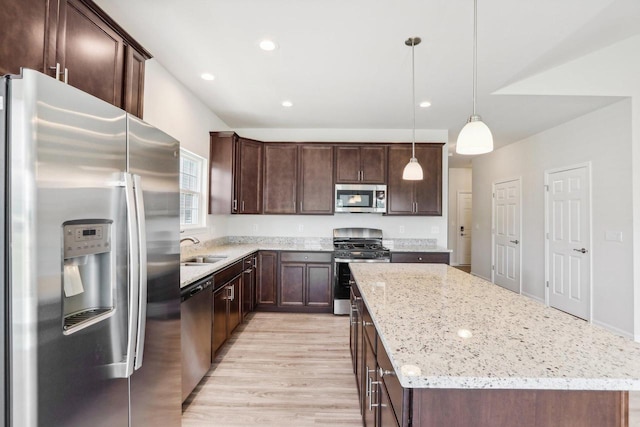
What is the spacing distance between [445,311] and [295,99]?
2.96m

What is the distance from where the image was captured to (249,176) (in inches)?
168

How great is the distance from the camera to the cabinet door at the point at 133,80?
1.84m

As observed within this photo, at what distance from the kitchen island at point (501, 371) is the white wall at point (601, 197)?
10.4 feet

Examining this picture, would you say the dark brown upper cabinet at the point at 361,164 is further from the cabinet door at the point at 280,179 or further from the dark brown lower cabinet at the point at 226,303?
the dark brown lower cabinet at the point at 226,303

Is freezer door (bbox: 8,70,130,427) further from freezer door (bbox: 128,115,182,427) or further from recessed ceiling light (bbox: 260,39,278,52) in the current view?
recessed ceiling light (bbox: 260,39,278,52)

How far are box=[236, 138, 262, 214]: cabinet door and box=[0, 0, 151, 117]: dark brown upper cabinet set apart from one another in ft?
7.06

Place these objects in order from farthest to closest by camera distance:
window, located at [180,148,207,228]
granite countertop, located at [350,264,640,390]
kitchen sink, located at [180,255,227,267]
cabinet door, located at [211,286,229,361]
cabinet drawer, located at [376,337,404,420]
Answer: window, located at [180,148,207,228]
kitchen sink, located at [180,255,227,267]
cabinet door, located at [211,286,229,361]
cabinet drawer, located at [376,337,404,420]
granite countertop, located at [350,264,640,390]

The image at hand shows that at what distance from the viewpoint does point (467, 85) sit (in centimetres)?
317

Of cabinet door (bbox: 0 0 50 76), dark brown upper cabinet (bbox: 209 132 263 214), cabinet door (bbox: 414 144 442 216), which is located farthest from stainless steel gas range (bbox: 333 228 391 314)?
cabinet door (bbox: 0 0 50 76)

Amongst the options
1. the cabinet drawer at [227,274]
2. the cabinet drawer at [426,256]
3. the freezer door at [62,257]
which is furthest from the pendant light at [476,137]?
the cabinet drawer at [426,256]

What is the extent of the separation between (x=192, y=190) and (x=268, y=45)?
6.48 ft

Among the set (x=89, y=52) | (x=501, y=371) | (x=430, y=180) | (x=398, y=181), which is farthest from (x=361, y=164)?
(x=501, y=371)

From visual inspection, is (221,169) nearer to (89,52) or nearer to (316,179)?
(316,179)

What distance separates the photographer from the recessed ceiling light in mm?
2383
